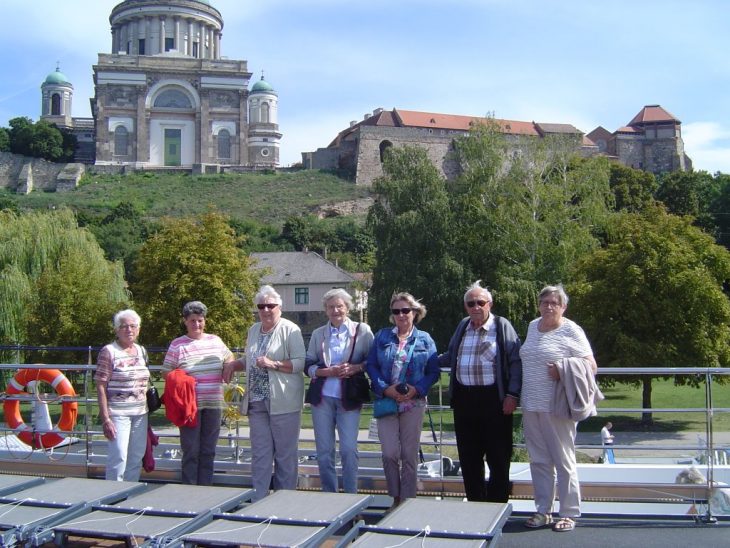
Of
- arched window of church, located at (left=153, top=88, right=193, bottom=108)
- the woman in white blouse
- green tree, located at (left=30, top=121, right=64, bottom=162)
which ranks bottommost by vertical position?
the woman in white blouse

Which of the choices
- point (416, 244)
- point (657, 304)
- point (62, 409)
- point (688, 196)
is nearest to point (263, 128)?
point (688, 196)

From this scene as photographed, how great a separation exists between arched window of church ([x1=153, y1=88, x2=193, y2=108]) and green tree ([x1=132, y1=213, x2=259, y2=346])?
226ft

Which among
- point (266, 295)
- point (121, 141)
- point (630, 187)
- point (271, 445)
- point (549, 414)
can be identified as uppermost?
point (121, 141)

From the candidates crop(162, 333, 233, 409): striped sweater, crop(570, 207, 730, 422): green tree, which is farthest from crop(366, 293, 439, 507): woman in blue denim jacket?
crop(570, 207, 730, 422): green tree

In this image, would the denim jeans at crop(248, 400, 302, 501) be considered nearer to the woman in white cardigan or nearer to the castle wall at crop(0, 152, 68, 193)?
the woman in white cardigan

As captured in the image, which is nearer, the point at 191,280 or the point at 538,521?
the point at 538,521

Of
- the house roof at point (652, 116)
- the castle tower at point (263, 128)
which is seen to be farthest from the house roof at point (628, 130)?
the castle tower at point (263, 128)

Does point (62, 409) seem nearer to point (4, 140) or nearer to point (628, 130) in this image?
point (4, 140)

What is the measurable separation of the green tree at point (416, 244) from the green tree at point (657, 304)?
7034mm

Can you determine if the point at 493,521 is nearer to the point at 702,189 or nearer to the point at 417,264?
the point at 417,264

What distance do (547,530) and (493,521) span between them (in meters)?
1.12

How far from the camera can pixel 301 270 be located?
52.7 metres

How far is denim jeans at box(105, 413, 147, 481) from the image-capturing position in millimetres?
6301

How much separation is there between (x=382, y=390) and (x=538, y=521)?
141cm
